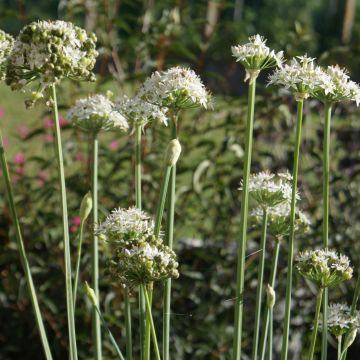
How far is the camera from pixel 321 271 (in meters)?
1.14

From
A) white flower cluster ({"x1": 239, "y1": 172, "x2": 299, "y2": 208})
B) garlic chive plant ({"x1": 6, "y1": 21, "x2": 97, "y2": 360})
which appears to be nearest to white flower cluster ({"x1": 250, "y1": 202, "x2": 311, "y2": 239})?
white flower cluster ({"x1": 239, "y1": 172, "x2": 299, "y2": 208})

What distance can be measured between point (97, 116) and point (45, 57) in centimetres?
24

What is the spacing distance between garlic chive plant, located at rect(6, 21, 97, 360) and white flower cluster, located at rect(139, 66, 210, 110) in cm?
11

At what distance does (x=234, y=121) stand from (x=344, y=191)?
477mm

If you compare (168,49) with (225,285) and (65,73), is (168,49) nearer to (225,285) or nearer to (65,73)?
(225,285)

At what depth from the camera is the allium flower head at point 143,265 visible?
104 centimetres

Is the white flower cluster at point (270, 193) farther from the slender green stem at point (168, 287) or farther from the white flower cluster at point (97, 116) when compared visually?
the white flower cluster at point (97, 116)

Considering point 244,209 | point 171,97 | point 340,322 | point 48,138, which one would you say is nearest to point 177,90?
point 171,97

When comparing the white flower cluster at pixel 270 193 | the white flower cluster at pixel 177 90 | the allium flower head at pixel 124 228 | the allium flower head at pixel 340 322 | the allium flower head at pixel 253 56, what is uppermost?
the allium flower head at pixel 253 56

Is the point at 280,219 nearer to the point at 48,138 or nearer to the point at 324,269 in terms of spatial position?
the point at 324,269

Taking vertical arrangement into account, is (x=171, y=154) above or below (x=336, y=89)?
below

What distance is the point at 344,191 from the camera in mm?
2826

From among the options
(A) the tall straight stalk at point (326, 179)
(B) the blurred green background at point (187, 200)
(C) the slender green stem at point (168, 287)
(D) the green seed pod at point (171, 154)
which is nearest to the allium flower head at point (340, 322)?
(A) the tall straight stalk at point (326, 179)

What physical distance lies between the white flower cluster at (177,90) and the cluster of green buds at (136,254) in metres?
0.18
